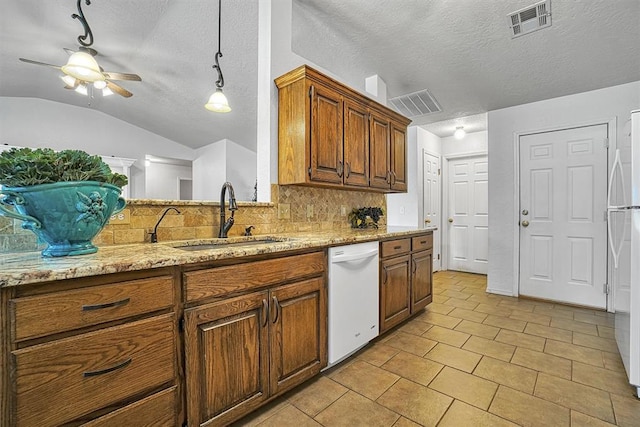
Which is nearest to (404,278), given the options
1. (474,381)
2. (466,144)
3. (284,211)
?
(474,381)

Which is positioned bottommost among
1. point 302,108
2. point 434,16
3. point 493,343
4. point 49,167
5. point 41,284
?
point 493,343

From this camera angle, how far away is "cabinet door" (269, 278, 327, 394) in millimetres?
1464

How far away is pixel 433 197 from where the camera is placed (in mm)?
4781

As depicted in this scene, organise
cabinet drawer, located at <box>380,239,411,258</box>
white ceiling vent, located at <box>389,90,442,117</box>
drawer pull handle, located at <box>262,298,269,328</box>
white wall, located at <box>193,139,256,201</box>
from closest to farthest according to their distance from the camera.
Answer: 1. drawer pull handle, located at <box>262,298,269,328</box>
2. cabinet drawer, located at <box>380,239,411,258</box>
3. white ceiling vent, located at <box>389,90,442,117</box>
4. white wall, located at <box>193,139,256,201</box>

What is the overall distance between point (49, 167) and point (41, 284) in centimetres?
46

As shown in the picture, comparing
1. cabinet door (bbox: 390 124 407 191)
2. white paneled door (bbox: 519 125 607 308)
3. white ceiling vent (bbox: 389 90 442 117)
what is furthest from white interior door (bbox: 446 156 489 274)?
cabinet door (bbox: 390 124 407 191)

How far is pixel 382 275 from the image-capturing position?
7.28 feet

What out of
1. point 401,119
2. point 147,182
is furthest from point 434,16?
point 147,182

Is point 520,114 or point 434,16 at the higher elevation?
point 434,16

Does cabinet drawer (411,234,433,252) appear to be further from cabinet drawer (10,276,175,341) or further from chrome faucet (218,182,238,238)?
cabinet drawer (10,276,175,341)

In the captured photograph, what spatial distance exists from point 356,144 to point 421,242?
3.86 ft

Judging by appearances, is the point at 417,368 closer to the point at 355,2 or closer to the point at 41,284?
the point at 41,284

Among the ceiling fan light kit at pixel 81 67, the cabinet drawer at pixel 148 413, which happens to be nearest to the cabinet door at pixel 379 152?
the cabinet drawer at pixel 148 413

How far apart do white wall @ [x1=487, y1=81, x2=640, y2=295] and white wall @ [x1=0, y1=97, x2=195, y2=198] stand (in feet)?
18.8
